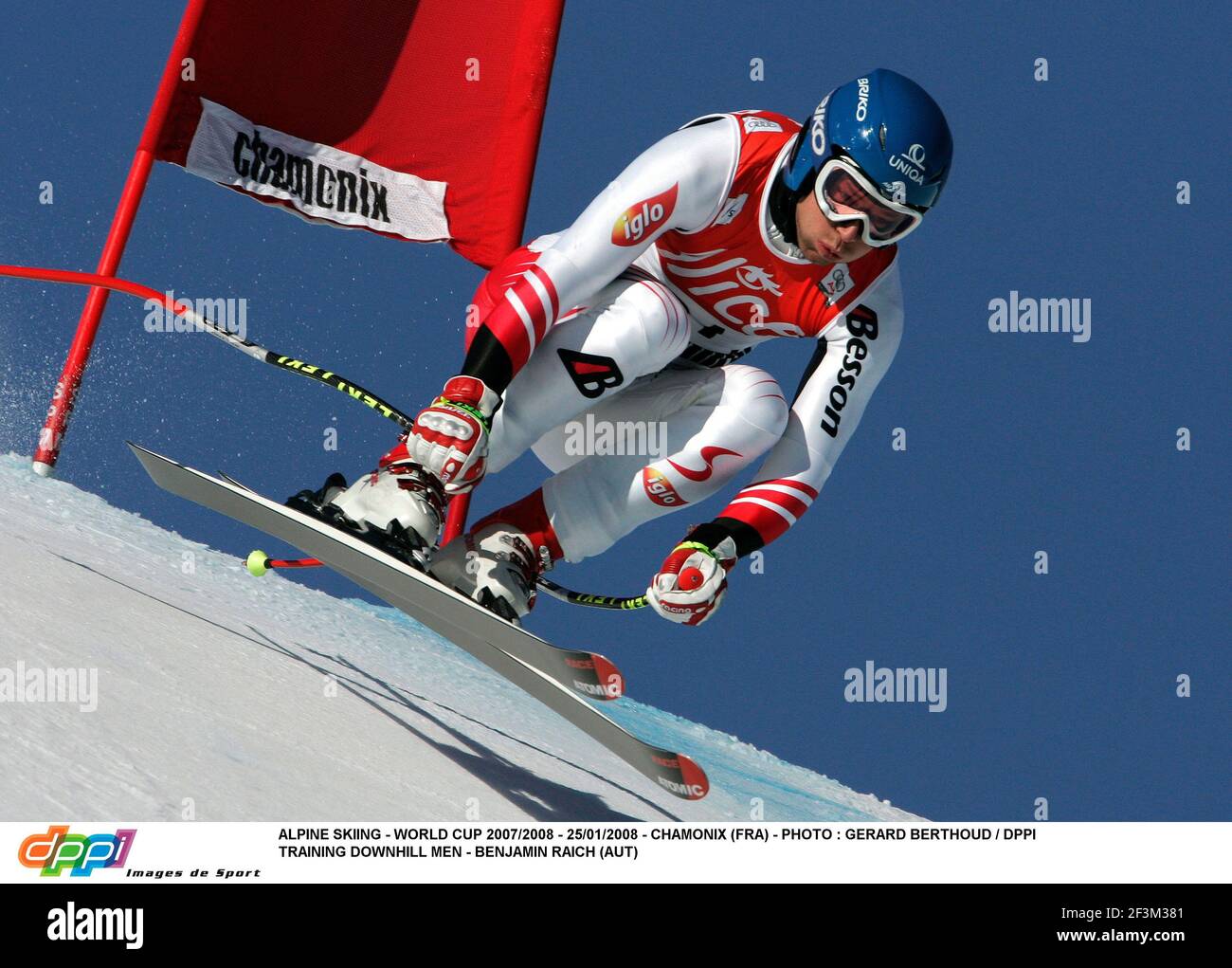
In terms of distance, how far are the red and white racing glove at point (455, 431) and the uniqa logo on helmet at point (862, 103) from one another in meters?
1.11

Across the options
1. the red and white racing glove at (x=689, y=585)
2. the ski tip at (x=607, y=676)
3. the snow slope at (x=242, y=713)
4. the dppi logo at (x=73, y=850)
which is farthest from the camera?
the red and white racing glove at (x=689, y=585)

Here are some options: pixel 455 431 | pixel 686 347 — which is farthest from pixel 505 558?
pixel 686 347

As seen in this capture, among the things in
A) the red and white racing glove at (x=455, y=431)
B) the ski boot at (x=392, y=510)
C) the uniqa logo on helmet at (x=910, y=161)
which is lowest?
the ski boot at (x=392, y=510)

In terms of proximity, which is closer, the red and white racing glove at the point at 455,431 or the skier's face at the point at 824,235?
the red and white racing glove at the point at 455,431

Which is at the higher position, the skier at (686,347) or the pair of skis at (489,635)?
the skier at (686,347)

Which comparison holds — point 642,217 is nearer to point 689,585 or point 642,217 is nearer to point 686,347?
point 686,347

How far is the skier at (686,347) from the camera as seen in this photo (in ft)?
11.8

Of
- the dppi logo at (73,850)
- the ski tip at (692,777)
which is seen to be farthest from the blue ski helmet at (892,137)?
the dppi logo at (73,850)

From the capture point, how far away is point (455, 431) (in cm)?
355

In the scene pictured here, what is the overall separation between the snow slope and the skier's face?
5.23ft

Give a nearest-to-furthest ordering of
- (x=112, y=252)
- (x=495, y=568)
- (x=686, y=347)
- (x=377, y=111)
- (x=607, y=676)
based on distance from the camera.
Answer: (x=607, y=676) → (x=495, y=568) → (x=686, y=347) → (x=112, y=252) → (x=377, y=111)

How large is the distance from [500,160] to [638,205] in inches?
105

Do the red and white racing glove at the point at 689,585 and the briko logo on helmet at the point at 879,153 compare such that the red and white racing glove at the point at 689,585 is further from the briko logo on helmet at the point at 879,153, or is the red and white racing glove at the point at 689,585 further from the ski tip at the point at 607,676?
the briko logo on helmet at the point at 879,153

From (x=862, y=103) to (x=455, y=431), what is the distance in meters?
1.27
